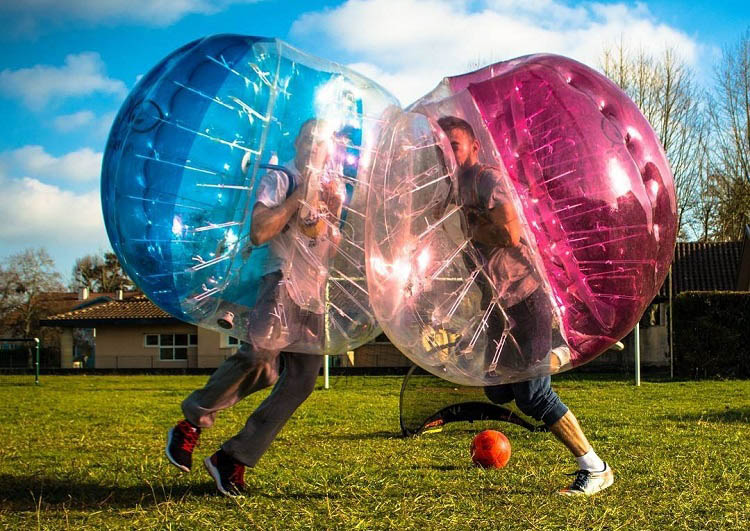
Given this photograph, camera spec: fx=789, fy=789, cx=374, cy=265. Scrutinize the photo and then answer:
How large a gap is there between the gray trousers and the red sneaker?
2.3 inches

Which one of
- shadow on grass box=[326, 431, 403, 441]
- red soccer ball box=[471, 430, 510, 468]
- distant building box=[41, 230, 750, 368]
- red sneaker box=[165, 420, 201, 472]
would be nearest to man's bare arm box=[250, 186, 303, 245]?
red sneaker box=[165, 420, 201, 472]

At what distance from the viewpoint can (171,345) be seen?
1538 inches

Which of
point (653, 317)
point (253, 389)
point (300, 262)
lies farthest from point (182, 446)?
point (653, 317)

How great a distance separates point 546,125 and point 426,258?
0.79 m

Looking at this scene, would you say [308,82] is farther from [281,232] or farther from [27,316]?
[27,316]

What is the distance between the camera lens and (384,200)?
3730 mm

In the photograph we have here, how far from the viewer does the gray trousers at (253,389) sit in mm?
4141

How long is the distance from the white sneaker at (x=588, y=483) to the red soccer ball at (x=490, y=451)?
0.80 metres

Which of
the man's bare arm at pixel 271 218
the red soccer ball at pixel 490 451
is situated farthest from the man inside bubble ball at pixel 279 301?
the red soccer ball at pixel 490 451

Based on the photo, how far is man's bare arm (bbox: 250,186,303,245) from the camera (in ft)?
12.3

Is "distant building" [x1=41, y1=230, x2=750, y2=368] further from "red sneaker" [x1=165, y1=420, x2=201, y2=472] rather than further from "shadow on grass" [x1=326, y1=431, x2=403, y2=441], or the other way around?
"red sneaker" [x1=165, y1=420, x2=201, y2=472]

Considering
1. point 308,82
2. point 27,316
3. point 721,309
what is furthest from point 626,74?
point 27,316

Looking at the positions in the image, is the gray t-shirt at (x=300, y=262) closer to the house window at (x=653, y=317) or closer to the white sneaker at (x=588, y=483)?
the white sneaker at (x=588, y=483)

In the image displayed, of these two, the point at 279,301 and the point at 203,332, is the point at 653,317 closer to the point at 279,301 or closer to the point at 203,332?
the point at 203,332
